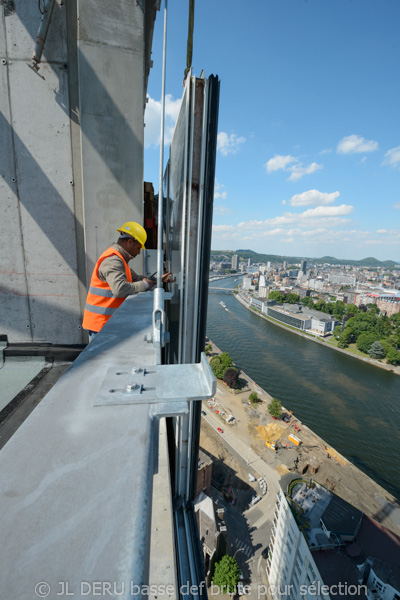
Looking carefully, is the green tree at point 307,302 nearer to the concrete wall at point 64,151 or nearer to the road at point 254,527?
the road at point 254,527

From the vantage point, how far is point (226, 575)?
9352 mm

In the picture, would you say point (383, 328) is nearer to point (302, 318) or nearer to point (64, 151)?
point (302, 318)

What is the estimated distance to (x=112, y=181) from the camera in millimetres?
3758

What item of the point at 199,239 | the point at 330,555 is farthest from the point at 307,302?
the point at 199,239

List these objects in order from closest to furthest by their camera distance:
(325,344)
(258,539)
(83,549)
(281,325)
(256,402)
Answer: (83,549) < (258,539) < (256,402) < (325,344) < (281,325)

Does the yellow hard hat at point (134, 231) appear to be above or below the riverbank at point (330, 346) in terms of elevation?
above

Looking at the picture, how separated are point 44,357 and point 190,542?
299cm

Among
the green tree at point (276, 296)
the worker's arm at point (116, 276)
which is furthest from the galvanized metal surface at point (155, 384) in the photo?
the green tree at point (276, 296)

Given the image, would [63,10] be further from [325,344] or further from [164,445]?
[325,344]

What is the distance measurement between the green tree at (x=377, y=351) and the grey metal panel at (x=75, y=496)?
3427cm

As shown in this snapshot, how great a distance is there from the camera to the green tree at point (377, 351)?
29.1 metres

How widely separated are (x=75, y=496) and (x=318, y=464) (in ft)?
56.1

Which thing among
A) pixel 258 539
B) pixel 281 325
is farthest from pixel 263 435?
pixel 281 325

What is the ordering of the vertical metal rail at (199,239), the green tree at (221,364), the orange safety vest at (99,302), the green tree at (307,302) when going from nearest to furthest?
the vertical metal rail at (199,239) → the orange safety vest at (99,302) → the green tree at (221,364) → the green tree at (307,302)
